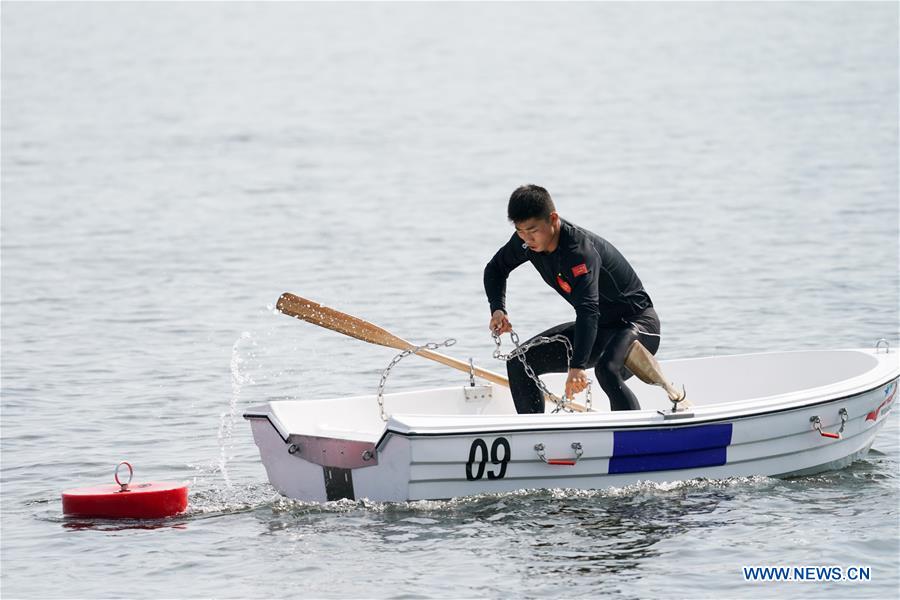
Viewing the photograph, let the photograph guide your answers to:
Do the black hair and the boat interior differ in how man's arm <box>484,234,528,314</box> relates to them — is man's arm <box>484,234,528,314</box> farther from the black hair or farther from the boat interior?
the boat interior

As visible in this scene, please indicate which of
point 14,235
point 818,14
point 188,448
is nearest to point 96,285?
point 14,235

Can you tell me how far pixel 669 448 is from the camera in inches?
342

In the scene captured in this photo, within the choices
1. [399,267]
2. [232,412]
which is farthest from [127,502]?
[399,267]

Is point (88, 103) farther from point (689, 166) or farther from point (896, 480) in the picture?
point (896, 480)

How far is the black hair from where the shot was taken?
8477 millimetres

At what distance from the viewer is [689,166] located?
27.3 meters

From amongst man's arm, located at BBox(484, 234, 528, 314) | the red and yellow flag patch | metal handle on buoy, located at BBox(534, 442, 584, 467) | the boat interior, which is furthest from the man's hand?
man's arm, located at BBox(484, 234, 528, 314)

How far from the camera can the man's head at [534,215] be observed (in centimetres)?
848

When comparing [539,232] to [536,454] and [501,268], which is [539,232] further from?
[536,454]

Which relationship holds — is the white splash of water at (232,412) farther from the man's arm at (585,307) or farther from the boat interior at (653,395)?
the man's arm at (585,307)

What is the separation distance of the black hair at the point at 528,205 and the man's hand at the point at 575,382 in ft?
2.97

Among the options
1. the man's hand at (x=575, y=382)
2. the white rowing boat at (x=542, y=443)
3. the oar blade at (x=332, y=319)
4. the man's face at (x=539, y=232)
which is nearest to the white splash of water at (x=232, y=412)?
the white rowing boat at (x=542, y=443)

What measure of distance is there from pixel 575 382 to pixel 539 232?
2.91 ft

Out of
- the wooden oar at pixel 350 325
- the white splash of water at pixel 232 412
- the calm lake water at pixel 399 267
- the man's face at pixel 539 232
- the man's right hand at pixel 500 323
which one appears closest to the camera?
the calm lake water at pixel 399 267
